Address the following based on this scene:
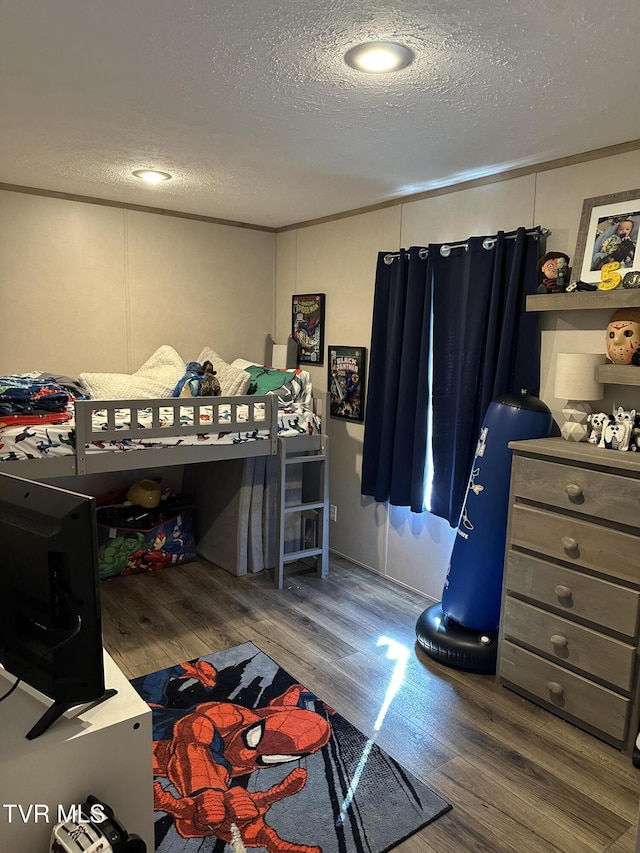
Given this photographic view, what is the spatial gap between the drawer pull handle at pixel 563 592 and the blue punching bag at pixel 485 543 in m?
0.36

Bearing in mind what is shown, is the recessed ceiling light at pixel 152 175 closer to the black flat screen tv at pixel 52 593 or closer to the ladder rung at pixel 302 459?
the ladder rung at pixel 302 459

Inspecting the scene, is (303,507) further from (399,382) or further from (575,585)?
(575,585)

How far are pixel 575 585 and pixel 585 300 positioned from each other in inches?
46.0

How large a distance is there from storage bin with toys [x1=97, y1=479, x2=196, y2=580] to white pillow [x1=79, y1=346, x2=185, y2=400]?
26.4 inches

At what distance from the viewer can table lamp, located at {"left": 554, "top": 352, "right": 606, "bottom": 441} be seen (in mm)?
2543

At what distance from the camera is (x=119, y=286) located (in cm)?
401

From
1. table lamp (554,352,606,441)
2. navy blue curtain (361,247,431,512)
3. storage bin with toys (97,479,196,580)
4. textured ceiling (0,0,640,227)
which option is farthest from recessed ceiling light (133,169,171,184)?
table lamp (554,352,606,441)

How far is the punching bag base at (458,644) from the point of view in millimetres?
2729

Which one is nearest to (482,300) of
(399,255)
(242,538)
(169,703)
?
(399,255)

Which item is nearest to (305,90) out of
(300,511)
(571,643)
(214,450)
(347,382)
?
(214,450)

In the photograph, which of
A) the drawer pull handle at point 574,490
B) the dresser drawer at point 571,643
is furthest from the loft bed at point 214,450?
the drawer pull handle at point 574,490

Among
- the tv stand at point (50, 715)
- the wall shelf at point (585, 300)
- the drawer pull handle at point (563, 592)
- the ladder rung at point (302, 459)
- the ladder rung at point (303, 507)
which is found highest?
the wall shelf at point (585, 300)

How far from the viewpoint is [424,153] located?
2785 millimetres

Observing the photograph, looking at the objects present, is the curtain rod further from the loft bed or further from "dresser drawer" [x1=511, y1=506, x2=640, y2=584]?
"dresser drawer" [x1=511, y1=506, x2=640, y2=584]
